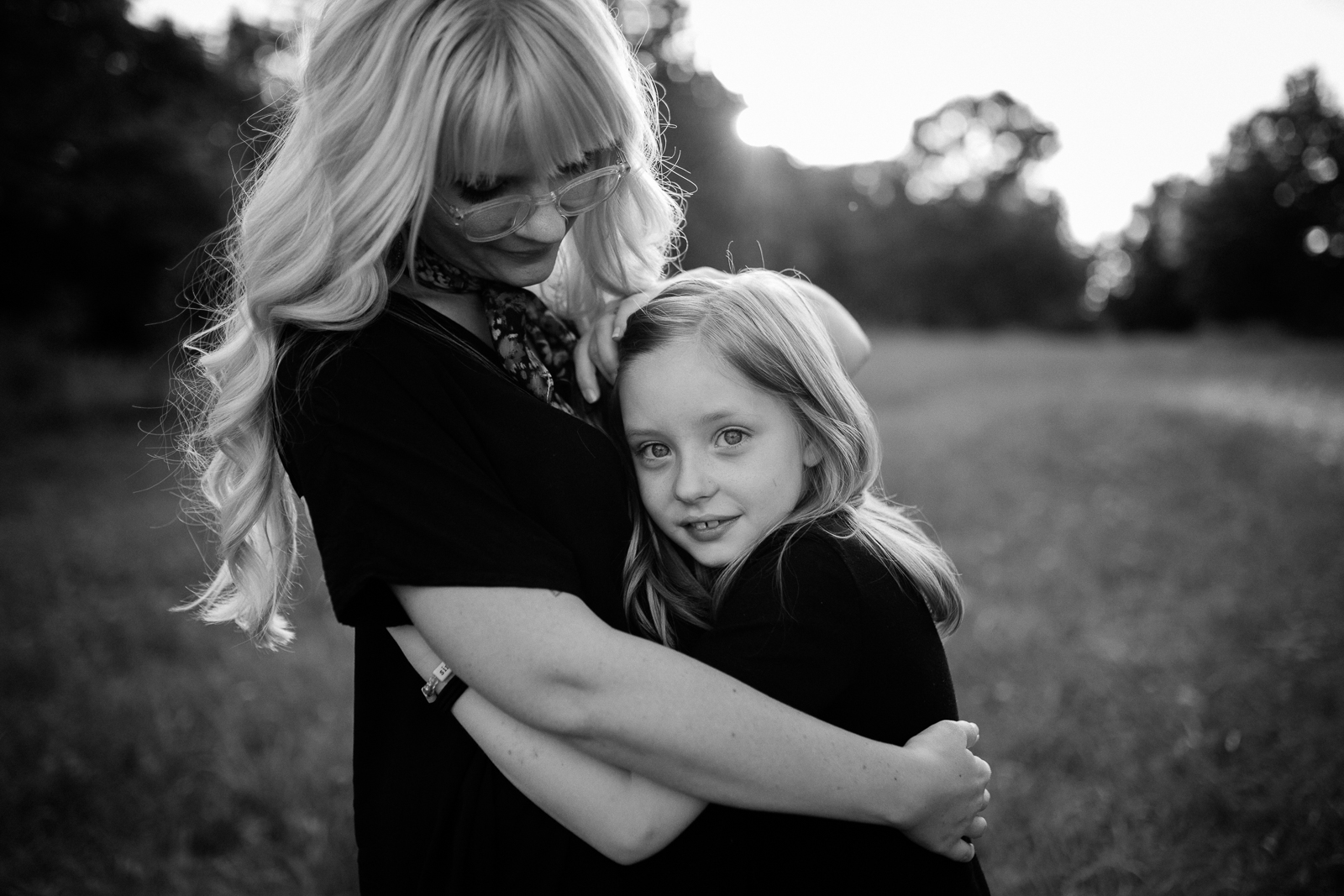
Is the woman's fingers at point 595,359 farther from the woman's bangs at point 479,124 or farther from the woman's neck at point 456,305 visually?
the woman's bangs at point 479,124

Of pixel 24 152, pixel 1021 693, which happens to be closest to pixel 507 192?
pixel 1021 693

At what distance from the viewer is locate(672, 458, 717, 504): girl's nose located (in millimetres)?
1587

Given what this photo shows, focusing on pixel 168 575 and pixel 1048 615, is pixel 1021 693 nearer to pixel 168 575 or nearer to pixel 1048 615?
pixel 1048 615

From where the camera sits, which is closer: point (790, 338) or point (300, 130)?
point (300, 130)

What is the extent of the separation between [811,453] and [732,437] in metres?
0.18

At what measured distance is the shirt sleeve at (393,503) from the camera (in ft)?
4.11

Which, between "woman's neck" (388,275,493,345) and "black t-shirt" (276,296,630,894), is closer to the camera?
"black t-shirt" (276,296,630,894)

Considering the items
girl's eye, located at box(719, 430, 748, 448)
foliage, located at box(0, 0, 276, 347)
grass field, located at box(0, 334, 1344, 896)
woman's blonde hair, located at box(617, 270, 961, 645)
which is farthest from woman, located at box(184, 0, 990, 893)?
foliage, located at box(0, 0, 276, 347)

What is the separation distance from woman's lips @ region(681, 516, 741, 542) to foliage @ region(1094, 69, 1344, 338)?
8.78 meters

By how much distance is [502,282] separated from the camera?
1637mm

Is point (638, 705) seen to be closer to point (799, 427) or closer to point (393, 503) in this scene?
point (393, 503)

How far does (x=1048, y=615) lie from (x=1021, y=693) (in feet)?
4.08

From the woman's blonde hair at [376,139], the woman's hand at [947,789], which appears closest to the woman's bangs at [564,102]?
the woman's blonde hair at [376,139]

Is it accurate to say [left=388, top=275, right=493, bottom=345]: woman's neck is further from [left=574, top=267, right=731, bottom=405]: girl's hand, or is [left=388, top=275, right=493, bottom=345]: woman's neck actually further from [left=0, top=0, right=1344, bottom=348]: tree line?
[left=0, top=0, right=1344, bottom=348]: tree line
